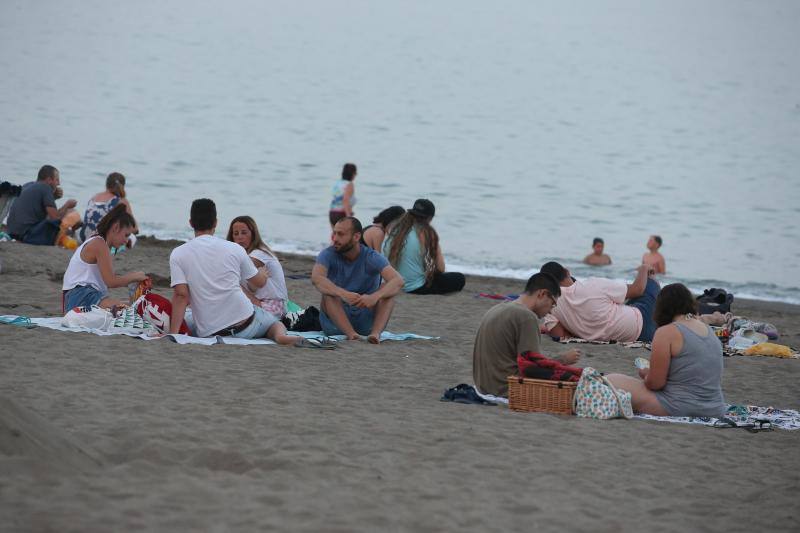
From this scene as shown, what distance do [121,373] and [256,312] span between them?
1.59 metres

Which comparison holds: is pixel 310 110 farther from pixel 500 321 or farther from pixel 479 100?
pixel 500 321

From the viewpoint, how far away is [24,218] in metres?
12.4

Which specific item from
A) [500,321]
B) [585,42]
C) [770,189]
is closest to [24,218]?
[500,321]

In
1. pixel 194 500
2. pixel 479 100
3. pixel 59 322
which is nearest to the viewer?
pixel 194 500

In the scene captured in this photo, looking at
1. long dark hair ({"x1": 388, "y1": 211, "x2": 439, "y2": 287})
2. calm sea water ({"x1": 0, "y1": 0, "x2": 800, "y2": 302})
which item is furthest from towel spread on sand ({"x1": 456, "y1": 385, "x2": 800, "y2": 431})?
calm sea water ({"x1": 0, "y1": 0, "x2": 800, "y2": 302})

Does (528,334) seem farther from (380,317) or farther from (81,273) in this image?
(81,273)

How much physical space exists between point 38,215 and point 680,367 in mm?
8852

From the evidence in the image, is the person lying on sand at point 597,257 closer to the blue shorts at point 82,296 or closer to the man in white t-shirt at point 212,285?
the man in white t-shirt at point 212,285

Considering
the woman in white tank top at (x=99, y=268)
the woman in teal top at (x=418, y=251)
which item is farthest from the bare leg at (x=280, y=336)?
the woman in teal top at (x=418, y=251)

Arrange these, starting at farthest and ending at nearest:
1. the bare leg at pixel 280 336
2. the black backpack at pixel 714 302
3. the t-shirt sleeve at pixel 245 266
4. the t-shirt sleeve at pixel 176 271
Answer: the black backpack at pixel 714 302 < the bare leg at pixel 280 336 < the t-shirt sleeve at pixel 245 266 < the t-shirt sleeve at pixel 176 271

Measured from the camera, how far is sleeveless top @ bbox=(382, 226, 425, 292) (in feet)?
34.7

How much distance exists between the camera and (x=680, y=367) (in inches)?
234

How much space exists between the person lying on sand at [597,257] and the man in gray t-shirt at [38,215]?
10129mm

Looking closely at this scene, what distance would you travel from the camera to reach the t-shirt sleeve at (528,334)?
6.00 meters
